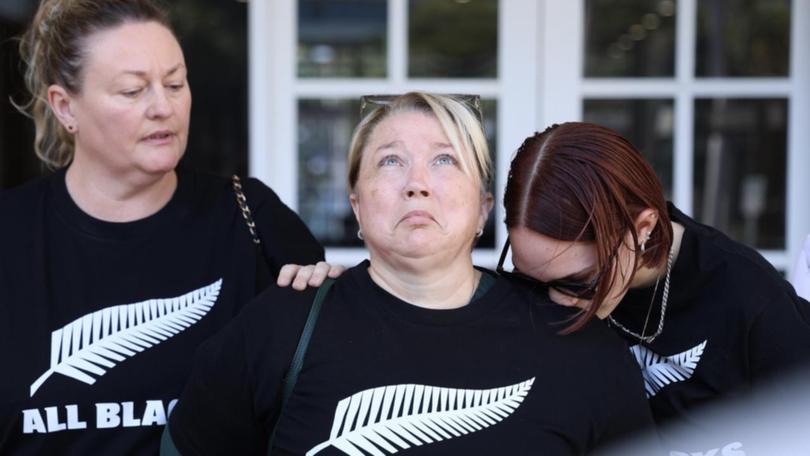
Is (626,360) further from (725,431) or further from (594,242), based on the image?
(725,431)

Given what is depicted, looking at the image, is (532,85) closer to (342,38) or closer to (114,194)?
(342,38)

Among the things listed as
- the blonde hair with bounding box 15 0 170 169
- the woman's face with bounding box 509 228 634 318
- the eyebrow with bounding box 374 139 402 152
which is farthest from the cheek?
the blonde hair with bounding box 15 0 170 169

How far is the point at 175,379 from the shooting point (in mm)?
1755

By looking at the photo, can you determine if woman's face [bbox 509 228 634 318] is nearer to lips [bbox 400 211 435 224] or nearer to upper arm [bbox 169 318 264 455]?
lips [bbox 400 211 435 224]

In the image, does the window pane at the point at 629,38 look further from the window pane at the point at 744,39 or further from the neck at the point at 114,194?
the neck at the point at 114,194

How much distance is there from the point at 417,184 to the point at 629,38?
3.29 metres

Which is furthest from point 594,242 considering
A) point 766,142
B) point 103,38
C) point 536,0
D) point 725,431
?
point 766,142

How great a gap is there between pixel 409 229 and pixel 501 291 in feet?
0.72

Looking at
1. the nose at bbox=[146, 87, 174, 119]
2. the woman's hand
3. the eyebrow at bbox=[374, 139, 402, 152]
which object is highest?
the nose at bbox=[146, 87, 174, 119]

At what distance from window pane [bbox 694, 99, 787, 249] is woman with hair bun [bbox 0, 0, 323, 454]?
2.58 meters

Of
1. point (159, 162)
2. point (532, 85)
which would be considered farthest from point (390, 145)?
point (532, 85)

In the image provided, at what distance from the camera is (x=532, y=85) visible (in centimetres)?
355

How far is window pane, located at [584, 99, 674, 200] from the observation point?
12.6 feet

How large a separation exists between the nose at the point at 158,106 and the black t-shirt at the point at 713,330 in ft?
3.12
